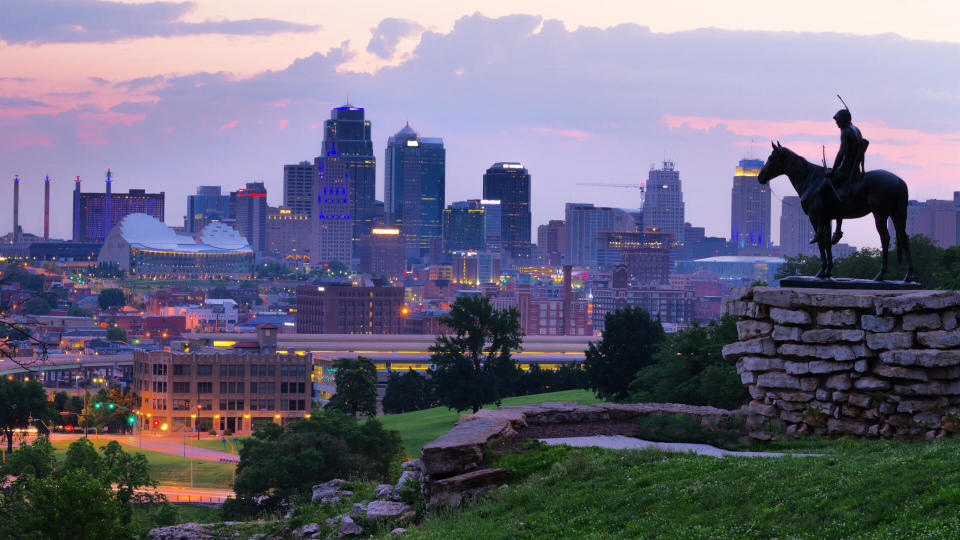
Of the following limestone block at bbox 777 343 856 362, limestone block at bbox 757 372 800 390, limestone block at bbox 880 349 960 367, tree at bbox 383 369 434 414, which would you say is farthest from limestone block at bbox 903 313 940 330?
tree at bbox 383 369 434 414

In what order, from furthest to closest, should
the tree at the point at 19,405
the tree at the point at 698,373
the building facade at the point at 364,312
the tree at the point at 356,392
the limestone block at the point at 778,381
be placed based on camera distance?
the building facade at the point at 364,312 → the tree at the point at 19,405 → the tree at the point at 356,392 → the tree at the point at 698,373 → the limestone block at the point at 778,381

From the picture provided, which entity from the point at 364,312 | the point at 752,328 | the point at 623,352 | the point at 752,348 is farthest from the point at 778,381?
the point at 364,312

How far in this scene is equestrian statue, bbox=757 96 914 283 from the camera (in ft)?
49.1

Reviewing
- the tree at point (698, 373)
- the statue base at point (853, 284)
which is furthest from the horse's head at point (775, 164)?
the tree at point (698, 373)

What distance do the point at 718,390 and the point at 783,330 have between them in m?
16.6

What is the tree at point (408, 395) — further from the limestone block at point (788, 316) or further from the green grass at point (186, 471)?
the limestone block at point (788, 316)

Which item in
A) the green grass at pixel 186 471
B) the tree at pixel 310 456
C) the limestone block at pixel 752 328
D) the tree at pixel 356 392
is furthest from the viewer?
the tree at pixel 356 392

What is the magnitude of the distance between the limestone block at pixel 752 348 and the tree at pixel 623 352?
3605 cm

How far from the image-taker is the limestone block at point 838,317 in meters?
14.1

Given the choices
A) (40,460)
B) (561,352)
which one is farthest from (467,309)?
(561,352)

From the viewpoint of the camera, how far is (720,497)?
10.7 m

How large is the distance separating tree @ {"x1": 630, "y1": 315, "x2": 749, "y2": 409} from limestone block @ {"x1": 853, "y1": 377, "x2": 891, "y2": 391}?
15256 mm

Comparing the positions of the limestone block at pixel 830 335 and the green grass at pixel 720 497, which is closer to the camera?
the green grass at pixel 720 497

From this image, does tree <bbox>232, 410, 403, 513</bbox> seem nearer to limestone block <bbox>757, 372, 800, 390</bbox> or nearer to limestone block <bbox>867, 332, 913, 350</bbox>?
limestone block <bbox>757, 372, 800, 390</bbox>
